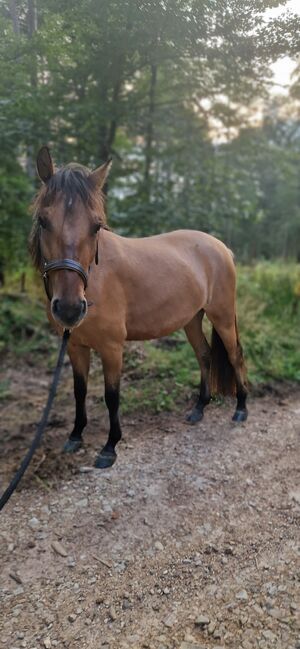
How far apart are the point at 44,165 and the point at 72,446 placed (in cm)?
219

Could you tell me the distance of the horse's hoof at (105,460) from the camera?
3162mm

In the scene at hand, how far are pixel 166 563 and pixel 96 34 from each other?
3.04 m

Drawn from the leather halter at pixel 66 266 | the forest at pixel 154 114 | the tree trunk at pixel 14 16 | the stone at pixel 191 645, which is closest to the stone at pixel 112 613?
the stone at pixel 191 645

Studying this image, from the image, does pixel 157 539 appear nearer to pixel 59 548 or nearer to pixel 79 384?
pixel 59 548

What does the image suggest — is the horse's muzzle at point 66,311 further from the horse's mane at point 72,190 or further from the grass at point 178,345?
the grass at point 178,345

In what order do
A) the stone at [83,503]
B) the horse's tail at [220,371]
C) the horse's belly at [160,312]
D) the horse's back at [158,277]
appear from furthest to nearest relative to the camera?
the horse's tail at [220,371] → the horse's belly at [160,312] → the horse's back at [158,277] → the stone at [83,503]

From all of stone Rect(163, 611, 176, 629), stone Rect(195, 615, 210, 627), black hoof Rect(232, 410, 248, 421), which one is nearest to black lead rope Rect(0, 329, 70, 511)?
stone Rect(163, 611, 176, 629)

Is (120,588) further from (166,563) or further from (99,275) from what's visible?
(99,275)

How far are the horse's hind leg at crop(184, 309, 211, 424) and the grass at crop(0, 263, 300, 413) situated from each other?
0.95 feet

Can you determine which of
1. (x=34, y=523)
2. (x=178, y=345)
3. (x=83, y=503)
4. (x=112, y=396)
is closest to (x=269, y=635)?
(x=83, y=503)

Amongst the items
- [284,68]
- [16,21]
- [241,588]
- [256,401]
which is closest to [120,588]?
[241,588]

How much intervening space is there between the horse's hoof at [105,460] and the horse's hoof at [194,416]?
→ 94 centimetres

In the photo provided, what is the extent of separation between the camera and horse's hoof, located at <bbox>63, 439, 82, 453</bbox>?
339 centimetres

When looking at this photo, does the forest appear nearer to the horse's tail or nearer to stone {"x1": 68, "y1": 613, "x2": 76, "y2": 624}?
the horse's tail
